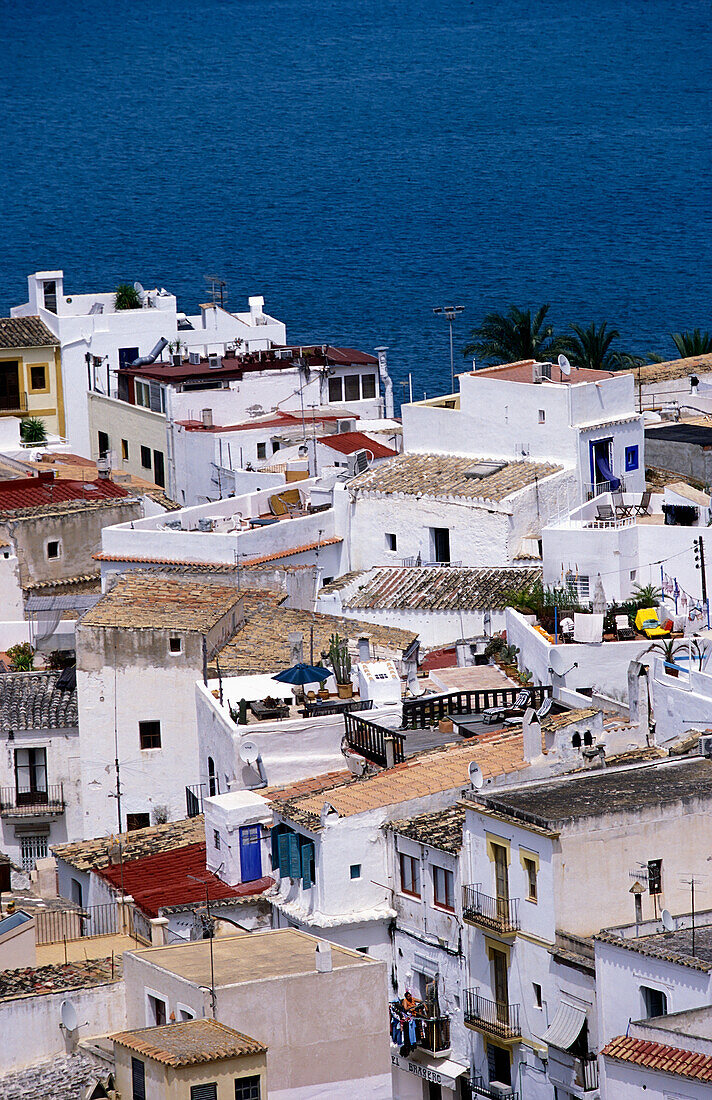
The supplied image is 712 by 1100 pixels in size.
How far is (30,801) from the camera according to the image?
4381 centimetres

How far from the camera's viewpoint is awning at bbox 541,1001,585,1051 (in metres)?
29.5

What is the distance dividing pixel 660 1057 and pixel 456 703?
13.1 meters

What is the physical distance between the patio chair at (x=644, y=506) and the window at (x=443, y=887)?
54.1ft

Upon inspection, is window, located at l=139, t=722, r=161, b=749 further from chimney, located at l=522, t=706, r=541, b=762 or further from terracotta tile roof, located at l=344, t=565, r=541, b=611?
chimney, located at l=522, t=706, r=541, b=762

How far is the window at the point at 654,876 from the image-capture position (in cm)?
3053

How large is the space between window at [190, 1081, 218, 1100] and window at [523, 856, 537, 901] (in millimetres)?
5920

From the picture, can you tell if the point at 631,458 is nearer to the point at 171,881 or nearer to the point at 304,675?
the point at 304,675

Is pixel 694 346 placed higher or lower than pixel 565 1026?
higher

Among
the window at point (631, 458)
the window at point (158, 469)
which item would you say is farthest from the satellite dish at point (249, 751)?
the window at point (158, 469)

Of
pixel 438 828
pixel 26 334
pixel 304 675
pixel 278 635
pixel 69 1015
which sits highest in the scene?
pixel 26 334

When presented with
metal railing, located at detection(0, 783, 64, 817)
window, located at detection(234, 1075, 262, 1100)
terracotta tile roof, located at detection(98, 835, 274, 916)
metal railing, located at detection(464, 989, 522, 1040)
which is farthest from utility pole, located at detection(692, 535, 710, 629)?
window, located at detection(234, 1075, 262, 1100)

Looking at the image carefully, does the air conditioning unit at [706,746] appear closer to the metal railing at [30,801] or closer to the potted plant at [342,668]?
the potted plant at [342,668]

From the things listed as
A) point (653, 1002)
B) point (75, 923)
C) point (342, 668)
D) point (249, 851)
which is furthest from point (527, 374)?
point (653, 1002)

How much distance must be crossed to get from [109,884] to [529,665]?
33.7 ft
